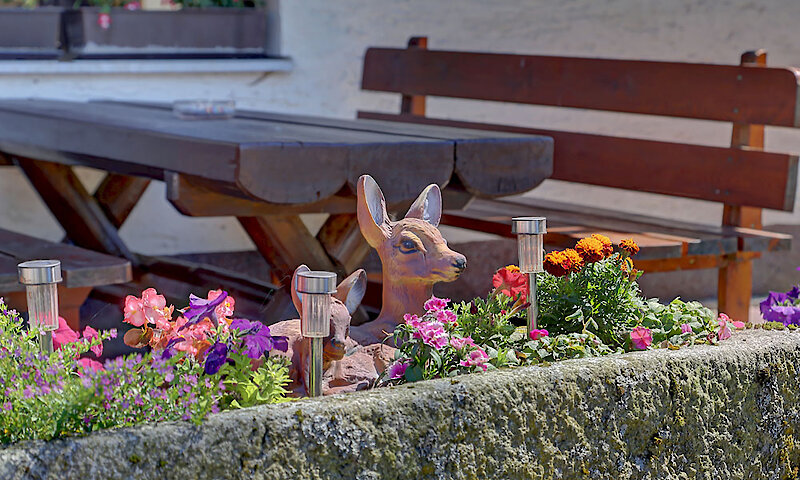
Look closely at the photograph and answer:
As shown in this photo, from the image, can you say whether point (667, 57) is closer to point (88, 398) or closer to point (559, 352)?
point (559, 352)

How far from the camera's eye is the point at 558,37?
5.55 metres

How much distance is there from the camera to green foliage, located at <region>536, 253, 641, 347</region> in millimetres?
1979

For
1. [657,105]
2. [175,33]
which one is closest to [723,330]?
[657,105]

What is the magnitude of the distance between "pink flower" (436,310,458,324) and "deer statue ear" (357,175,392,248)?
199mm


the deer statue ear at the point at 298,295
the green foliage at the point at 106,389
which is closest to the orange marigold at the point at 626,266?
the deer statue ear at the point at 298,295

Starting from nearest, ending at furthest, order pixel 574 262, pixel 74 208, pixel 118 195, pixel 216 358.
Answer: pixel 216 358, pixel 574 262, pixel 74 208, pixel 118 195

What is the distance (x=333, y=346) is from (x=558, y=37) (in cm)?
408

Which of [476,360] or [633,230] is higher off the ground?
[476,360]

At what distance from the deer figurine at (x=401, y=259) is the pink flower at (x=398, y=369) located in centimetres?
16

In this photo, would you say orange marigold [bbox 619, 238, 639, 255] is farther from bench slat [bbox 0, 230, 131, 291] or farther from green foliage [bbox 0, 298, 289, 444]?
bench slat [bbox 0, 230, 131, 291]

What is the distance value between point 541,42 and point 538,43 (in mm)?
15

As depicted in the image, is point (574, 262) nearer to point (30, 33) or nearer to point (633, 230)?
point (633, 230)

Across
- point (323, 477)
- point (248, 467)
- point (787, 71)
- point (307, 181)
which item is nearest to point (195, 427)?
point (248, 467)

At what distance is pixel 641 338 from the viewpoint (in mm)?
1913
